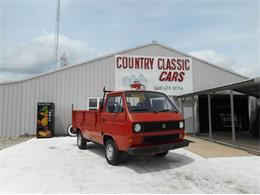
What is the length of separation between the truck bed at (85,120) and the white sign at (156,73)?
4.77m

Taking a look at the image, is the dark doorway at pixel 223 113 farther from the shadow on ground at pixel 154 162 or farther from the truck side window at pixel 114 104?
the truck side window at pixel 114 104

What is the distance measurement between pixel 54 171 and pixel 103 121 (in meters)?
1.91

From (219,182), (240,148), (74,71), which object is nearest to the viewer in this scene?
(219,182)

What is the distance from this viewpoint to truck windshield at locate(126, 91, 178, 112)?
5484mm

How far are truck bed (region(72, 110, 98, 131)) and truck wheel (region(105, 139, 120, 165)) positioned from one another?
1119 mm

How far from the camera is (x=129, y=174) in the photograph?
193 inches

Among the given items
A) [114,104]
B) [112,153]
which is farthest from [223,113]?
[112,153]

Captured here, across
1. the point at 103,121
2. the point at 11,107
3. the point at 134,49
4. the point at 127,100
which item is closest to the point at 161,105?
the point at 127,100

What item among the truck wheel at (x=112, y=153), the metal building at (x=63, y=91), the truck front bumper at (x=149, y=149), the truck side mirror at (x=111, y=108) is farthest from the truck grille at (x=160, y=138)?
the metal building at (x=63, y=91)

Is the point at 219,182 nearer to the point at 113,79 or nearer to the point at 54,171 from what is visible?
the point at 54,171

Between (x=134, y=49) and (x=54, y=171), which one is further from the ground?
(x=134, y=49)

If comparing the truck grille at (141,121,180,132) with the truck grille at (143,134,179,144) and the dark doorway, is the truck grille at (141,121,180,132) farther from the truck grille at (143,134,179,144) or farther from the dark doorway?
the dark doorway

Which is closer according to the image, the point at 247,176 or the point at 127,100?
the point at 247,176

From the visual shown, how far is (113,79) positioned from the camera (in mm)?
12898
